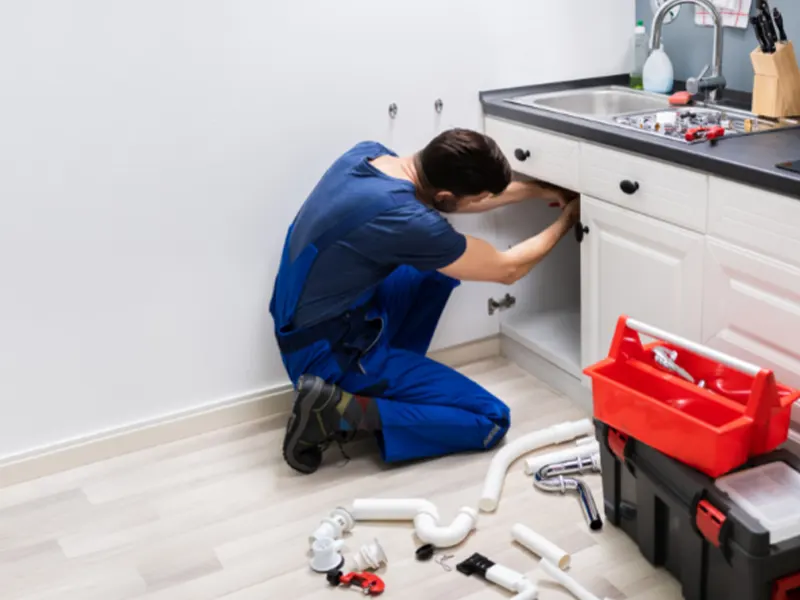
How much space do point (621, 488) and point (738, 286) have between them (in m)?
0.54

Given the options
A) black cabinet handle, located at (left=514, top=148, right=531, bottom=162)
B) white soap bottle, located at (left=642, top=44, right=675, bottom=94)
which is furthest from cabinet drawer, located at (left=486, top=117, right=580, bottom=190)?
white soap bottle, located at (left=642, top=44, right=675, bottom=94)

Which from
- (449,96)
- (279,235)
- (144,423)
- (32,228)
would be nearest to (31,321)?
(32,228)

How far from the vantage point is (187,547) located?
2418mm

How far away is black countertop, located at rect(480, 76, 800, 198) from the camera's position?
2.09 metres

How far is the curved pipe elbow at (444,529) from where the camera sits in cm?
232

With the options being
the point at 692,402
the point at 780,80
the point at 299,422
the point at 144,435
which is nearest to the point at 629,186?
the point at 780,80

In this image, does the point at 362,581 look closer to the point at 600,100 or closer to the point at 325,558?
the point at 325,558

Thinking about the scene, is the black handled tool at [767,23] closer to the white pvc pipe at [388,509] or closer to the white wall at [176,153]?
the white wall at [176,153]

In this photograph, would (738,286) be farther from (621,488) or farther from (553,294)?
(553,294)

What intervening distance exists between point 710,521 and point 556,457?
74 cm

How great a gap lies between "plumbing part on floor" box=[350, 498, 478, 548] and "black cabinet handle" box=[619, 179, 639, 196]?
2.89ft

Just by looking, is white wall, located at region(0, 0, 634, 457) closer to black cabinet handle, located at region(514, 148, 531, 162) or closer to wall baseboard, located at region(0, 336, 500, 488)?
wall baseboard, located at region(0, 336, 500, 488)

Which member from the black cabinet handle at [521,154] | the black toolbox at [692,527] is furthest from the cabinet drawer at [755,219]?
the black cabinet handle at [521,154]

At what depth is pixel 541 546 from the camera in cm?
226
